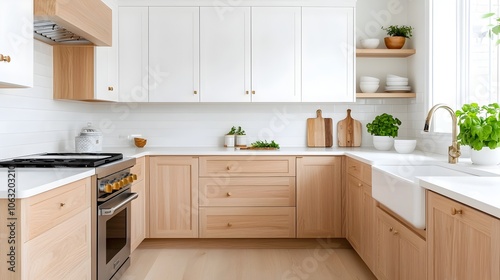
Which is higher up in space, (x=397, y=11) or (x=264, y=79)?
(x=397, y=11)

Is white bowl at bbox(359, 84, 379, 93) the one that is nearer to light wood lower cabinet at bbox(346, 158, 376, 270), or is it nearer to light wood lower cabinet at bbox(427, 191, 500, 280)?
light wood lower cabinet at bbox(346, 158, 376, 270)

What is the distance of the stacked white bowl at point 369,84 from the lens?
12.9 ft

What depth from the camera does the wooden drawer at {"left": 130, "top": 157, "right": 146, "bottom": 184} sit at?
3.34 meters

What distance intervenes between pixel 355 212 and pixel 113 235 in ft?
6.00

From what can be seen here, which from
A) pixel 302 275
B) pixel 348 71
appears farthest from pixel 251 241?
pixel 348 71

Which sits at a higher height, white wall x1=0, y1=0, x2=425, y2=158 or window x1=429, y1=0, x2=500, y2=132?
window x1=429, y1=0, x2=500, y2=132

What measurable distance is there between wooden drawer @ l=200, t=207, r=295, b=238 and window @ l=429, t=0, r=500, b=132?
156cm

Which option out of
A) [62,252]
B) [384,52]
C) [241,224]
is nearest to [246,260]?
[241,224]

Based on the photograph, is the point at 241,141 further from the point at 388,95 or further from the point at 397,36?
the point at 397,36

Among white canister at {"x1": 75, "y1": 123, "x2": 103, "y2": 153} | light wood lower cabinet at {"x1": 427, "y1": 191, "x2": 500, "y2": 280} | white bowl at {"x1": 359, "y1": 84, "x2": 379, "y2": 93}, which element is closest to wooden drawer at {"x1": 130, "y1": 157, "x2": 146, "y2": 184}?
white canister at {"x1": 75, "y1": 123, "x2": 103, "y2": 153}

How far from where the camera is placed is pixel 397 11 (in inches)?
161

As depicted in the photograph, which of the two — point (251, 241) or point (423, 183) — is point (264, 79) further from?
point (423, 183)

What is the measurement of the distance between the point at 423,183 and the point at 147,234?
253 centimetres

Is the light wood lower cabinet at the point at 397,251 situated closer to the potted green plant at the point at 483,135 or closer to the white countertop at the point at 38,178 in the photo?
the potted green plant at the point at 483,135
